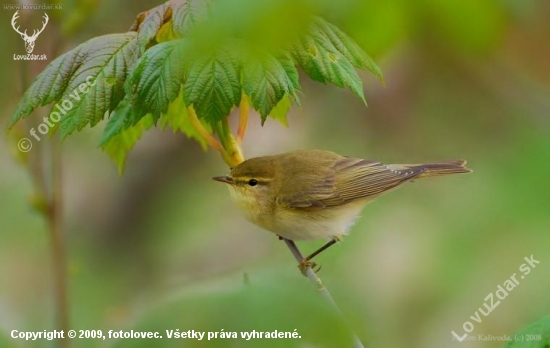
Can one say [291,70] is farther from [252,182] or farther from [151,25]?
[252,182]

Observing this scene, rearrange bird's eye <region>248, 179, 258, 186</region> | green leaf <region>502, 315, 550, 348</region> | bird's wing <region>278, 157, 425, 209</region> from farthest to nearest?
bird's wing <region>278, 157, 425, 209</region> < bird's eye <region>248, 179, 258, 186</region> < green leaf <region>502, 315, 550, 348</region>

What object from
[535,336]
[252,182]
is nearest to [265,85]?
[535,336]

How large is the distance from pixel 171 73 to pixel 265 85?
0.62 ft

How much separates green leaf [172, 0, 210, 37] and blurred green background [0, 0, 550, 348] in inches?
39.7

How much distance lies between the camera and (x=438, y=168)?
2873 millimetres

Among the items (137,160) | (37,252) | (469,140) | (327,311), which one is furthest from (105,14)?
(327,311)

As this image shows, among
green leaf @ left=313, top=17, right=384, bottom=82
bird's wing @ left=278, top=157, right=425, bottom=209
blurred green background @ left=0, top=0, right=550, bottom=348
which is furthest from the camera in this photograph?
blurred green background @ left=0, top=0, right=550, bottom=348

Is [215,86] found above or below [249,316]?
above

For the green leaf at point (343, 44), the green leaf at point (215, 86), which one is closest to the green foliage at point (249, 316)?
the green leaf at point (215, 86)

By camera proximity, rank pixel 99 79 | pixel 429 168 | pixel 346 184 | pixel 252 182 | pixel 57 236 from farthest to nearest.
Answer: pixel 429 168, pixel 346 184, pixel 252 182, pixel 57 236, pixel 99 79

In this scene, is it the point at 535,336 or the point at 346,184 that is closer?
the point at 535,336

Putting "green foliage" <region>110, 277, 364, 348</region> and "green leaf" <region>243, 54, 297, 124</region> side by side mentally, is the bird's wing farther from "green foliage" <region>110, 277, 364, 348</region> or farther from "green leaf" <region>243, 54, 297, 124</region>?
"green foliage" <region>110, 277, 364, 348</region>

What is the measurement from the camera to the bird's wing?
8.79 ft

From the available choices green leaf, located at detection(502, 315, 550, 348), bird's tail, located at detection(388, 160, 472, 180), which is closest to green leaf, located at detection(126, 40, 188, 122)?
green leaf, located at detection(502, 315, 550, 348)
